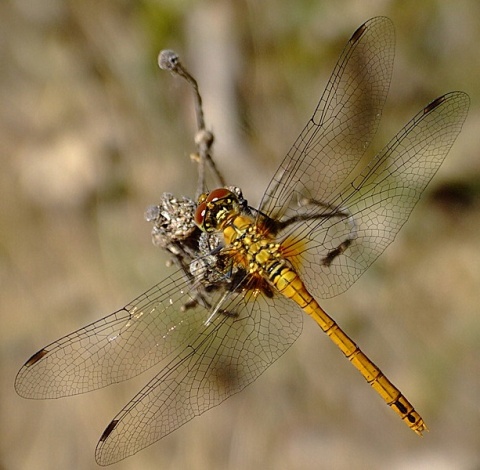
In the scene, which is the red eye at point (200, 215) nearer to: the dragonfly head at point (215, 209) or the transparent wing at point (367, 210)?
the dragonfly head at point (215, 209)

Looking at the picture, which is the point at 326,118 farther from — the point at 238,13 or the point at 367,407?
the point at 367,407

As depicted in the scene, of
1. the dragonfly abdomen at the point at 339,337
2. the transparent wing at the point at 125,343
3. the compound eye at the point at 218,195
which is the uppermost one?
the compound eye at the point at 218,195

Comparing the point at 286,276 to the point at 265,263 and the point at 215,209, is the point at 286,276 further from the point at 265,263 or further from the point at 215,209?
the point at 215,209

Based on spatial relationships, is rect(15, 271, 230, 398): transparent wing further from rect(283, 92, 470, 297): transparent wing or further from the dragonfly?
rect(283, 92, 470, 297): transparent wing

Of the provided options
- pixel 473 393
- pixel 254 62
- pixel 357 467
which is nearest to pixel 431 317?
pixel 473 393

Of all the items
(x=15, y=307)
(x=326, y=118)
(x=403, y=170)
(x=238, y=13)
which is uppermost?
(x=238, y=13)

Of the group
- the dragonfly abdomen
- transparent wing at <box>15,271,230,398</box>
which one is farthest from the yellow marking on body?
transparent wing at <box>15,271,230,398</box>

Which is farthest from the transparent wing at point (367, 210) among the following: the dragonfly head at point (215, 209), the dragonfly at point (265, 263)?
the dragonfly head at point (215, 209)
